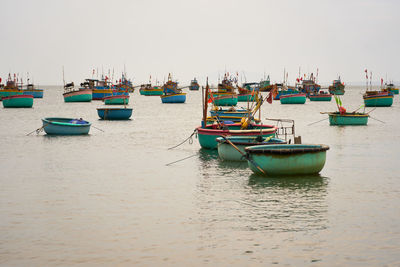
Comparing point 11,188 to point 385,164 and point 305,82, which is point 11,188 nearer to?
point 385,164

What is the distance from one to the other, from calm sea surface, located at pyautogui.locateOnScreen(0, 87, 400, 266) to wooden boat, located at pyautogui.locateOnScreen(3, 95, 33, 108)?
5454 cm

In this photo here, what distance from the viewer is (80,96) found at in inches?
3893

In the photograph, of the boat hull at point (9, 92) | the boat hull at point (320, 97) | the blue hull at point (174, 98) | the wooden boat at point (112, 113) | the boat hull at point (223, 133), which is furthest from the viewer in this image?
the boat hull at point (320, 97)

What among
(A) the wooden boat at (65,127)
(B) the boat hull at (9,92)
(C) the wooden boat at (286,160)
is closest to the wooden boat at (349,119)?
(A) the wooden boat at (65,127)

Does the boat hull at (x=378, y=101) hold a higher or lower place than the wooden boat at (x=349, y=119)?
higher

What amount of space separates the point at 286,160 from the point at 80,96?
281ft

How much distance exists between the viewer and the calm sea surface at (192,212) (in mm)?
10430

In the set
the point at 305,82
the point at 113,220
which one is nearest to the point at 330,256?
the point at 113,220

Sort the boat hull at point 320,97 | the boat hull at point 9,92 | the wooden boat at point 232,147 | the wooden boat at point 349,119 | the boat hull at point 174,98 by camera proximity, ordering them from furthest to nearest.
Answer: the boat hull at point 320,97 < the boat hull at point 174,98 < the boat hull at point 9,92 < the wooden boat at point 349,119 < the wooden boat at point 232,147

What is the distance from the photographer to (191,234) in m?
11.8

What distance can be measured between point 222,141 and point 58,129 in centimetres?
1633

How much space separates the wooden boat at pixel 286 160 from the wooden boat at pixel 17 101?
2565 inches

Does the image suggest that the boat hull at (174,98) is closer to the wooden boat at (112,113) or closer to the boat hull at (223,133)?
the wooden boat at (112,113)

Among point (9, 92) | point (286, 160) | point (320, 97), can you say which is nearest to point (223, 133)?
point (286, 160)
